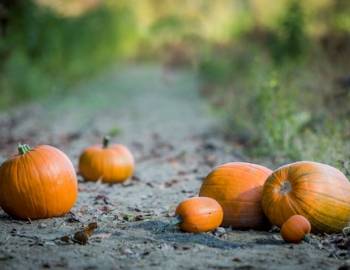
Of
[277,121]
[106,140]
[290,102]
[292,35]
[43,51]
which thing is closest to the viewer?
[106,140]

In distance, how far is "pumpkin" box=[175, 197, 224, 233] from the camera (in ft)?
14.5

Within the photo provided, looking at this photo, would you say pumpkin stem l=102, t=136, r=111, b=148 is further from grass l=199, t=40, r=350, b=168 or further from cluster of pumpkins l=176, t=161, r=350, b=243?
cluster of pumpkins l=176, t=161, r=350, b=243

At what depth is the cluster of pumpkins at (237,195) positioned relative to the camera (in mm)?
4406

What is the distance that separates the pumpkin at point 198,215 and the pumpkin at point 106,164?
7.21 ft

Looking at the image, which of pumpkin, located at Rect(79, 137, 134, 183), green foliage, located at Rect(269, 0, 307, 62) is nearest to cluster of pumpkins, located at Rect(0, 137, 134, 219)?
pumpkin, located at Rect(79, 137, 134, 183)

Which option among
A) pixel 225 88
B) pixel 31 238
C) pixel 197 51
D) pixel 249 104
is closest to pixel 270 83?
pixel 249 104

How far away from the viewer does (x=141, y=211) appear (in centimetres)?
529

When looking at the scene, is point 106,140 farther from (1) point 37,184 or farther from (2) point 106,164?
(1) point 37,184

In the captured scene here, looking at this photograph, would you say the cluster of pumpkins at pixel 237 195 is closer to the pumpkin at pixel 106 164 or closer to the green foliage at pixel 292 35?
the pumpkin at pixel 106 164

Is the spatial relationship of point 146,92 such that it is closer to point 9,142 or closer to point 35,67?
point 35,67

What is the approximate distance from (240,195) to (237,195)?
0.02 meters

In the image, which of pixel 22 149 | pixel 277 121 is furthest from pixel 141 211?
pixel 277 121

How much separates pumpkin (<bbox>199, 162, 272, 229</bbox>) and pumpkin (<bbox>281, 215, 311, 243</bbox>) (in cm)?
42

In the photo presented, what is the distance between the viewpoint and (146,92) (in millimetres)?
16328
